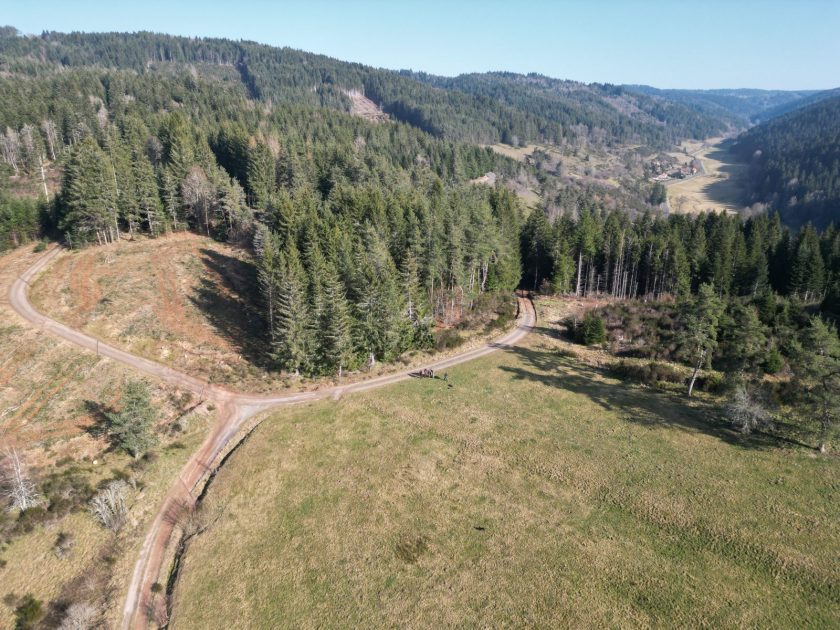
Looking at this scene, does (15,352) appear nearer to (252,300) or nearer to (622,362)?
(252,300)

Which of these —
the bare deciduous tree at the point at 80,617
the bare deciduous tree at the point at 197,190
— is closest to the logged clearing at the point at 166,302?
Result: the bare deciduous tree at the point at 197,190

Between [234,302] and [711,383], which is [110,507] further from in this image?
[711,383]

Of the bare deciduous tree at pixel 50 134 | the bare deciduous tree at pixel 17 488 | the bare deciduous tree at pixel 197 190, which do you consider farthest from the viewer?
the bare deciduous tree at pixel 50 134

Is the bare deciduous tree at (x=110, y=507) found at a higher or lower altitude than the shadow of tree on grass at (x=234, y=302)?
lower

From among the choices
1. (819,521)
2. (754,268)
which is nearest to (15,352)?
(819,521)

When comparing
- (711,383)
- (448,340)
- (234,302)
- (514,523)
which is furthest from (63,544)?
(711,383)

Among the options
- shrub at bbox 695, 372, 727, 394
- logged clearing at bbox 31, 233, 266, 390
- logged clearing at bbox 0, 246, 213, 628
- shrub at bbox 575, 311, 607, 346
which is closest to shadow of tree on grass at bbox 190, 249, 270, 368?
logged clearing at bbox 31, 233, 266, 390

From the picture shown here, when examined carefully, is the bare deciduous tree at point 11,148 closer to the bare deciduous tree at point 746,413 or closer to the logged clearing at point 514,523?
the logged clearing at point 514,523
